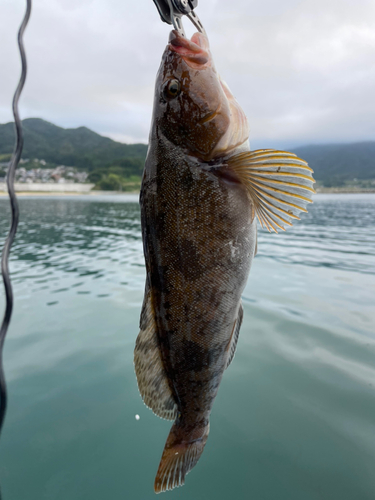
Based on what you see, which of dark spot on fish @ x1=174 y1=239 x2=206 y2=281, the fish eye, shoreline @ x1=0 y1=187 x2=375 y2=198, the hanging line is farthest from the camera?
shoreline @ x1=0 y1=187 x2=375 y2=198

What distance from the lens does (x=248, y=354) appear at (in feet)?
18.4

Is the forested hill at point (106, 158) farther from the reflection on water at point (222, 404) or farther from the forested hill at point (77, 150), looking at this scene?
the reflection on water at point (222, 404)

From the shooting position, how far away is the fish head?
181cm

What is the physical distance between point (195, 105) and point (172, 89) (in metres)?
0.18

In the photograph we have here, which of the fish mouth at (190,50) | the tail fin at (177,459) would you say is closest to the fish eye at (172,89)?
the fish mouth at (190,50)

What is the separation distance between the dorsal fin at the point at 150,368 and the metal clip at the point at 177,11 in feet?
5.87

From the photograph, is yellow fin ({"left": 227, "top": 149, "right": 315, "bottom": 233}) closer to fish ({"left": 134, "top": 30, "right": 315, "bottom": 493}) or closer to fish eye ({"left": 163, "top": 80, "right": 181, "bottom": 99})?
fish ({"left": 134, "top": 30, "right": 315, "bottom": 493})

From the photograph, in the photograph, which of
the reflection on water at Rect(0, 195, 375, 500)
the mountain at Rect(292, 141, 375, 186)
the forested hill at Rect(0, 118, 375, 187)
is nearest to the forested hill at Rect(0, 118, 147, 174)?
the forested hill at Rect(0, 118, 375, 187)

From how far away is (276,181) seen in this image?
1.79 metres

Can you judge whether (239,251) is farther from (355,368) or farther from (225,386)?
(355,368)

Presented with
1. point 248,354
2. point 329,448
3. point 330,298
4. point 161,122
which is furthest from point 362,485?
point 330,298

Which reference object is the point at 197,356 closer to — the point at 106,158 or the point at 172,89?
the point at 172,89

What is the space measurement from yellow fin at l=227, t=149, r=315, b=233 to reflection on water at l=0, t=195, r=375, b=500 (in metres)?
2.88

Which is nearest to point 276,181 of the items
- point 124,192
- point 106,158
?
point 124,192
